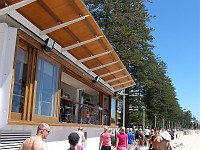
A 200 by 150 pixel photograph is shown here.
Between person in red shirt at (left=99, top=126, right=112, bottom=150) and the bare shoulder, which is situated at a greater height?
the bare shoulder

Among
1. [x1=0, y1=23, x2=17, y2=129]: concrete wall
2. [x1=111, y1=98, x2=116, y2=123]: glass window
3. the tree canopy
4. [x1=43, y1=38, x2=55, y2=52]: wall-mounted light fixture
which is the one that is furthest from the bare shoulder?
the tree canopy

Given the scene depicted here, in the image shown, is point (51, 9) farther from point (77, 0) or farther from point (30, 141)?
point (30, 141)

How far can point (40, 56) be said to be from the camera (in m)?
8.36

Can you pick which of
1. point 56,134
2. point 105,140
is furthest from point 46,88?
point 105,140

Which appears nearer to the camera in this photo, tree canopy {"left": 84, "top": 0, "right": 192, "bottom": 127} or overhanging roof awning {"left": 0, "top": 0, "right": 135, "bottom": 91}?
overhanging roof awning {"left": 0, "top": 0, "right": 135, "bottom": 91}

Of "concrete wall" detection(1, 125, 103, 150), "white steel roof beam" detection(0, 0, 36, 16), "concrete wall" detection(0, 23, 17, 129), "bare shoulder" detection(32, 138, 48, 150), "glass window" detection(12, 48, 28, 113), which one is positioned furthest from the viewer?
"glass window" detection(12, 48, 28, 113)

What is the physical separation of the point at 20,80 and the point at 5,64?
1.08 m

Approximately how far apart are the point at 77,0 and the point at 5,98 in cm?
277

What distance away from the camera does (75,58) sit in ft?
38.0

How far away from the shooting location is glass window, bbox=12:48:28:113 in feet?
23.7

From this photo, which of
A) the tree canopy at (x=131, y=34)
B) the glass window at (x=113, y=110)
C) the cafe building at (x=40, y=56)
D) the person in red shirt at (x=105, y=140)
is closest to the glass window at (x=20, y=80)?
the cafe building at (x=40, y=56)

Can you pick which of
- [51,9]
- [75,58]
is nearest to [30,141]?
[51,9]

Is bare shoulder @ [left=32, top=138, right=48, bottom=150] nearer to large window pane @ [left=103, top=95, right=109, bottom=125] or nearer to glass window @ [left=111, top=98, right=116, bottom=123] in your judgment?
large window pane @ [left=103, top=95, right=109, bottom=125]

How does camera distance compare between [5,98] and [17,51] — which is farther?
[17,51]
